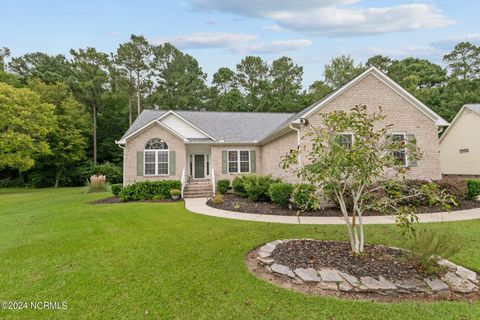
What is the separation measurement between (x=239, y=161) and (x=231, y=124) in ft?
11.8

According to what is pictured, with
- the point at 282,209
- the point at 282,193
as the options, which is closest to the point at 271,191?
the point at 282,193

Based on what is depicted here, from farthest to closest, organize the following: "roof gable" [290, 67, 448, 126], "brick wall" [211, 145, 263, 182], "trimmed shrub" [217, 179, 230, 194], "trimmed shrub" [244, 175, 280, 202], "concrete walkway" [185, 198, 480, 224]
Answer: "brick wall" [211, 145, 263, 182]
"trimmed shrub" [217, 179, 230, 194]
"trimmed shrub" [244, 175, 280, 202]
"roof gable" [290, 67, 448, 126]
"concrete walkway" [185, 198, 480, 224]

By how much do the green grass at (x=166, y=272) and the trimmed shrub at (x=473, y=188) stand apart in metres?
4.11

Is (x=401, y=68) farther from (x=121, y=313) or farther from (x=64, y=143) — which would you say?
(x=64, y=143)

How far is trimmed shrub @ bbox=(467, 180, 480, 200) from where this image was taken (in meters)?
9.84

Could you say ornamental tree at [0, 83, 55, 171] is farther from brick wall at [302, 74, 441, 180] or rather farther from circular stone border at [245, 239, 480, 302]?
circular stone border at [245, 239, 480, 302]

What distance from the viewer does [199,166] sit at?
16.3m

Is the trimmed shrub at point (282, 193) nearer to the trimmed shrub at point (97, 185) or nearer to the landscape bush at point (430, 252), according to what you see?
the landscape bush at point (430, 252)

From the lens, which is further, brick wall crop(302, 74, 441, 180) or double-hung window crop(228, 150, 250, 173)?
double-hung window crop(228, 150, 250, 173)

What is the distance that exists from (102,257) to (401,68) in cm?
4128

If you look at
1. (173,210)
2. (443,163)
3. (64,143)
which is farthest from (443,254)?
(64,143)

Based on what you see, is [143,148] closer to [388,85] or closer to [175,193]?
[175,193]

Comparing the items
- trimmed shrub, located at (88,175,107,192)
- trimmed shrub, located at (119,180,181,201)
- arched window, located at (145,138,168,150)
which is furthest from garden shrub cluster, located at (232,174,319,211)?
trimmed shrub, located at (88,175,107,192)

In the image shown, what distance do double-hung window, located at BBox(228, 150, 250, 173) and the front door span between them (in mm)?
2341
